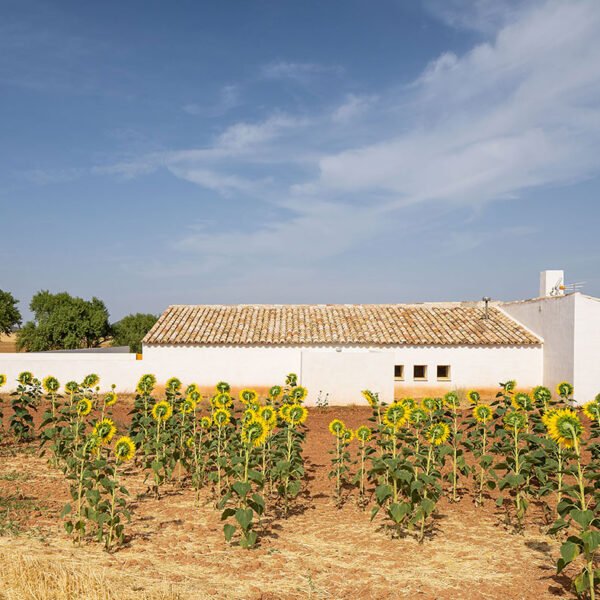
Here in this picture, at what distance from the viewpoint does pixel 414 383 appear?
82.5 ft

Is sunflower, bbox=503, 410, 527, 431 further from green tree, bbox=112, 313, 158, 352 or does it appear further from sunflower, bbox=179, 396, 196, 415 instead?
green tree, bbox=112, 313, 158, 352

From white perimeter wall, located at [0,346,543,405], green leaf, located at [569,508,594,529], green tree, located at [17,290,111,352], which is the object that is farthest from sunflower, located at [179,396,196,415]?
green tree, located at [17,290,111,352]

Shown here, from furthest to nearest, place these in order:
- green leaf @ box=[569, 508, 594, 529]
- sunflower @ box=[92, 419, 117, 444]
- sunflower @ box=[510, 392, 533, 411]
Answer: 1. sunflower @ box=[510, 392, 533, 411]
2. sunflower @ box=[92, 419, 117, 444]
3. green leaf @ box=[569, 508, 594, 529]

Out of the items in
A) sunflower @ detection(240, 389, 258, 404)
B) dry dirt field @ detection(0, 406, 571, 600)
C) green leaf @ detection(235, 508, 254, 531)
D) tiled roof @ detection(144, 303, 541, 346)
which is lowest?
dry dirt field @ detection(0, 406, 571, 600)

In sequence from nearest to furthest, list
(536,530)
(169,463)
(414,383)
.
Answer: (536,530) < (169,463) < (414,383)

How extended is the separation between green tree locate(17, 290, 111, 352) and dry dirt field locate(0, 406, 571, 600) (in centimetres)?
4145

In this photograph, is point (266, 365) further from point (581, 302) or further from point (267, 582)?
point (267, 582)

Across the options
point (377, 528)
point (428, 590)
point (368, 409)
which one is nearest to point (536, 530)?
point (377, 528)

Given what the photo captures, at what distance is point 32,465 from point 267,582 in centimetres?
731

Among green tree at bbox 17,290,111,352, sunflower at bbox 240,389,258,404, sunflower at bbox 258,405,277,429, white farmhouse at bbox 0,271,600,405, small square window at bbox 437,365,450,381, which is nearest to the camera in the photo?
sunflower at bbox 258,405,277,429

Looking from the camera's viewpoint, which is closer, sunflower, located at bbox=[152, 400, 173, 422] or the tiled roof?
sunflower, located at bbox=[152, 400, 173, 422]

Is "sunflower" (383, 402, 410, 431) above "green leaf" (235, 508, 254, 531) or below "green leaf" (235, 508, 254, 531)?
above

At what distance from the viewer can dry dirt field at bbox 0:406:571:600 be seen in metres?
5.68

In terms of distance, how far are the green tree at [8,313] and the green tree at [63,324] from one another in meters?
1.54
